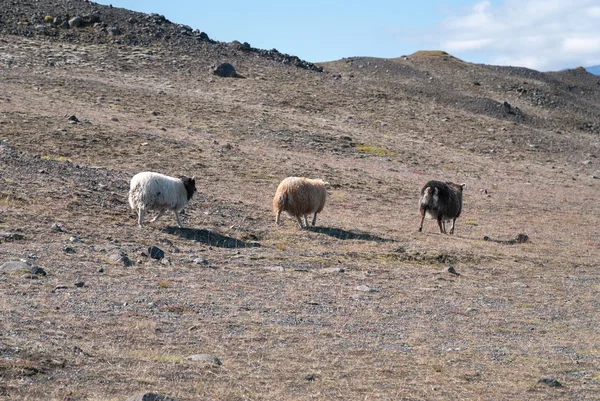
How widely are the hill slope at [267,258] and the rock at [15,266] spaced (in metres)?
0.18

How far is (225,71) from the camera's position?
174ft

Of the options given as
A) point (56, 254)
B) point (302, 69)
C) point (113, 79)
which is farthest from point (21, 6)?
point (56, 254)

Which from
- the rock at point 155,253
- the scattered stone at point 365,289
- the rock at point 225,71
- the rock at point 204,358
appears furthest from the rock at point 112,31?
the rock at point 204,358

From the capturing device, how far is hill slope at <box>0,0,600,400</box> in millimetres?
8711

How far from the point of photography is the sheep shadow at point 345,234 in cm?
1942

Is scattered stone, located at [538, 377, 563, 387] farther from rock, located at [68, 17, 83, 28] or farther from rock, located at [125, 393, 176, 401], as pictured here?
rock, located at [68, 17, 83, 28]

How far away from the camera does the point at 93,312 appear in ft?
33.4

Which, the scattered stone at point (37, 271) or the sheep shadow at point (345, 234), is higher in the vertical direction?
the sheep shadow at point (345, 234)

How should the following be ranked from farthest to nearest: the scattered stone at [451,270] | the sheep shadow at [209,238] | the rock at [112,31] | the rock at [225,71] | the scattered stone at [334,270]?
the rock at [112,31] → the rock at [225,71] → the sheep shadow at [209,238] → the scattered stone at [451,270] → the scattered stone at [334,270]

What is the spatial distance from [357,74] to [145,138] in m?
36.4

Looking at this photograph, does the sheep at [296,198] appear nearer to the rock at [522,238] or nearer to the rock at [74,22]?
the rock at [522,238]

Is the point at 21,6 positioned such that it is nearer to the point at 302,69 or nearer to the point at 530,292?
the point at 302,69

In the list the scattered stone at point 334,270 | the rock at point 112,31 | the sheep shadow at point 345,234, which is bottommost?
the scattered stone at point 334,270

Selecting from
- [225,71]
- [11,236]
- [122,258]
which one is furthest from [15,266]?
[225,71]
